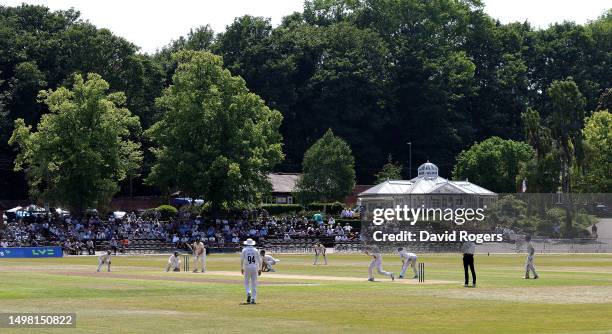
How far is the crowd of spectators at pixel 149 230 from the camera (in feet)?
299

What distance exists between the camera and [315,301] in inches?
1500

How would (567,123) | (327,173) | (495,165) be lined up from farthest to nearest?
(495,165), (327,173), (567,123)

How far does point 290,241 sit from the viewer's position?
97.2 meters

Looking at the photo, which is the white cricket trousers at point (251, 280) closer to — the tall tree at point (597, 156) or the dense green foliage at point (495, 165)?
the tall tree at point (597, 156)

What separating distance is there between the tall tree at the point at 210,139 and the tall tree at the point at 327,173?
19.5 metres

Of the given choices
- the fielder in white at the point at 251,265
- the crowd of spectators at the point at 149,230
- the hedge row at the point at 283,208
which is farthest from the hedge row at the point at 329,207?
the fielder in white at the point at 251,265

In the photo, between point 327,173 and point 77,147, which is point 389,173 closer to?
point 327,173

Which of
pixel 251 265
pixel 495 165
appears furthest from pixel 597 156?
pixel 251 265

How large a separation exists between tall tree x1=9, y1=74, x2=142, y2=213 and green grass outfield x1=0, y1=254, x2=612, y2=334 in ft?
142

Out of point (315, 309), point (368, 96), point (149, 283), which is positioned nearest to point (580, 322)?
point (315, 309)

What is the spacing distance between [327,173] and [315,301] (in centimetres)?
9337

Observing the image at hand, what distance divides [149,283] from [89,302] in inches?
452

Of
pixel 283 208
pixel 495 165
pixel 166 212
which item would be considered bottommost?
pixel 166 212

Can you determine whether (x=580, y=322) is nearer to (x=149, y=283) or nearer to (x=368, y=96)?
(x=149, y=283)
